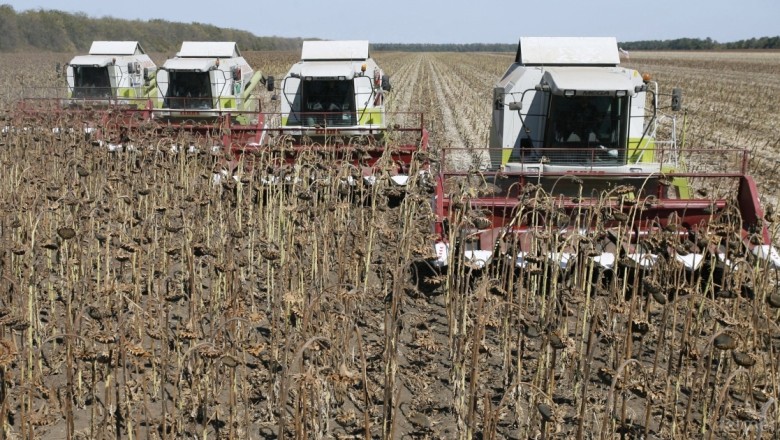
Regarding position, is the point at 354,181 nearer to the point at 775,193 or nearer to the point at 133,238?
the point at 133,238

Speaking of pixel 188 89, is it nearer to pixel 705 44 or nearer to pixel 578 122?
pixel 578 122

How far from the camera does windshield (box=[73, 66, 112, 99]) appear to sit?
2053cm

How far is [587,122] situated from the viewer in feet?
35.6

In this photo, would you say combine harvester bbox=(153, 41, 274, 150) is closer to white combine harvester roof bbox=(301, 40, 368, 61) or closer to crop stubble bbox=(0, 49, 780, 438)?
white combine harvester roof bbox=(301, 40, 368, 61)

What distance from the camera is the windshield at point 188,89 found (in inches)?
704

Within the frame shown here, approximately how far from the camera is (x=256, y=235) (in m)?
9.53

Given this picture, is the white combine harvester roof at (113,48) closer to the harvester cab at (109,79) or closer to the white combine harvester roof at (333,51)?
the harvester cab at (109,79)

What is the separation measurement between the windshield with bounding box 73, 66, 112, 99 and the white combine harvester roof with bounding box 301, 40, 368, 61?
6.50 meters

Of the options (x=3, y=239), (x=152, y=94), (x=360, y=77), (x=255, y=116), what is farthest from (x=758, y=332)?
(x=152, y=94)

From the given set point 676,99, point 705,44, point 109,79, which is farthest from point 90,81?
point 705,44

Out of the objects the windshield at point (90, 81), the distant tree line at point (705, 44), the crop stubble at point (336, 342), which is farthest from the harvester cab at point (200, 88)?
the distant tree line at point (705, 44)

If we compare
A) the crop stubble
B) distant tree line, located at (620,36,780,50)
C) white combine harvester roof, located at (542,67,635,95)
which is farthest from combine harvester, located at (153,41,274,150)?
distant tree line, located at (620,36,780,50)

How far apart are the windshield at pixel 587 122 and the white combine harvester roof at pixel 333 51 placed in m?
6.50

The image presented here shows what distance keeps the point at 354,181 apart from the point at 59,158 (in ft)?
13.1
